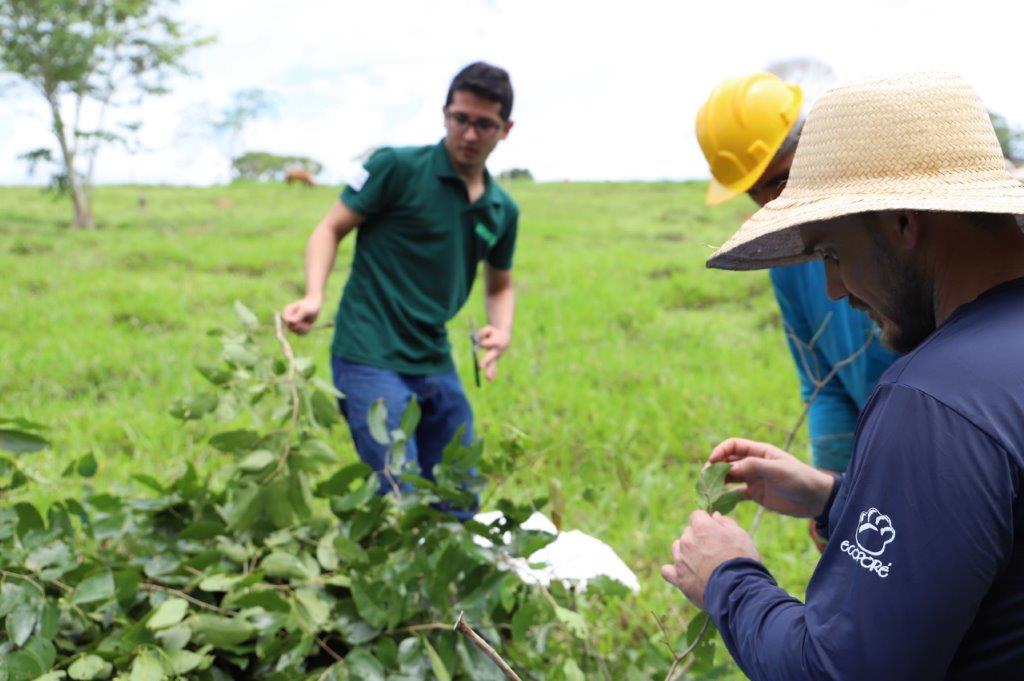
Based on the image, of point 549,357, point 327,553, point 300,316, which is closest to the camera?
point 327,553

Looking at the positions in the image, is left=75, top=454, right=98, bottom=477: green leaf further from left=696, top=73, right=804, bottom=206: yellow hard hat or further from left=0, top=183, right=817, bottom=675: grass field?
left=696, top=73, right=804, bottom=206: yellow hard hat

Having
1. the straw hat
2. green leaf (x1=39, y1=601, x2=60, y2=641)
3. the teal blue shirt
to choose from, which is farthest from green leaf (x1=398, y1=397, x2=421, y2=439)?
the straw hat

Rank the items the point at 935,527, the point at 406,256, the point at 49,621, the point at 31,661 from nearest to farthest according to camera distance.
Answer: the point at 935,527, the point at 31,661, the point at 49,621, the point at 406,256

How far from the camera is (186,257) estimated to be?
888 cm

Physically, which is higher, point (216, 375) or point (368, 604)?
point (216, 375)

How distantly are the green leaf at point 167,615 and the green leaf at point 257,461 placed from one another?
307mm

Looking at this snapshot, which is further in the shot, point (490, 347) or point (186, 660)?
point (490, 347)

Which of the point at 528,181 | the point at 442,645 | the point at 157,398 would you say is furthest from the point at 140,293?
the point at 528,181

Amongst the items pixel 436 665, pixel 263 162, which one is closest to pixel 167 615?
pixel 436 665

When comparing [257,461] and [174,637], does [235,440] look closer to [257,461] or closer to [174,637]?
[257,461]

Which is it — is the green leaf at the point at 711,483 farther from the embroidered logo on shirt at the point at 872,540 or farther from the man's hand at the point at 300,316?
the man's hand at the point at 300,316

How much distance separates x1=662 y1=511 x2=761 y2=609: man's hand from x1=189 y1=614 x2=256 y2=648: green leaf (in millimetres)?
939

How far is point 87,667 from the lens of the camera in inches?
68.2

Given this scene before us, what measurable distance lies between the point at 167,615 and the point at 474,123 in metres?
1.63
